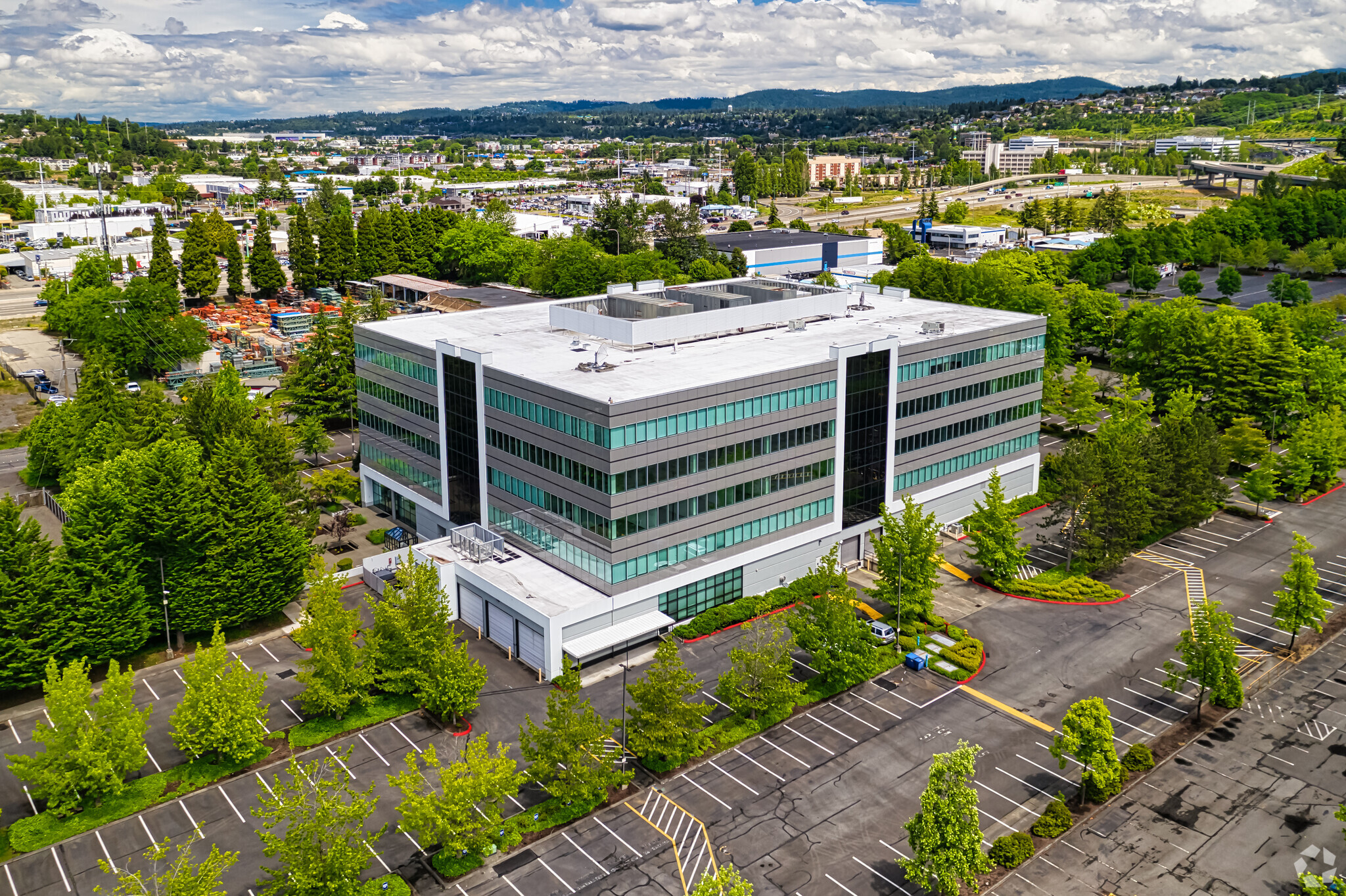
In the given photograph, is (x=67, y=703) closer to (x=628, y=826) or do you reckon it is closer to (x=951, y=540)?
(x=628, y=826)

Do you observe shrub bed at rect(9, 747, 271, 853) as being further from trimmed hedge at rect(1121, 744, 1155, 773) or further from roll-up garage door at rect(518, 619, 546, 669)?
trimmed hedge at rect(1121, 744, 1155, 773)

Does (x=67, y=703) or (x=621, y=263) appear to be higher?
(x=621, y=263)

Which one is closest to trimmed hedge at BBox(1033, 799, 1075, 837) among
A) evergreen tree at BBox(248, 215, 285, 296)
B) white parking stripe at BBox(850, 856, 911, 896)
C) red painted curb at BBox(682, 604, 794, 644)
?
white parking stripe at BBox(850, 856, 911, 896)

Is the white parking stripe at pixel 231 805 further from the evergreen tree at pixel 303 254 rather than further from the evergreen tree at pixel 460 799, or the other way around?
the evergreen tree at pixel 303 254

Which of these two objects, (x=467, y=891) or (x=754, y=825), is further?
(x=754, y=825)

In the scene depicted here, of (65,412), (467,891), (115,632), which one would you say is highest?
(65,412)

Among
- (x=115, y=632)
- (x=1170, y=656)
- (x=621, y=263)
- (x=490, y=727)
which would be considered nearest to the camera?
(x=490, y=727)

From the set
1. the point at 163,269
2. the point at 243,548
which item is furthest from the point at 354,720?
the point at 163,269

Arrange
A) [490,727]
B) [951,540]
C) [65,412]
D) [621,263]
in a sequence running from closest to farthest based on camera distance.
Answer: [490,727] < [951,540] < [65,412] < [621,263]

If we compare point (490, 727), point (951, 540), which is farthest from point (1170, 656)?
point (490, 727)

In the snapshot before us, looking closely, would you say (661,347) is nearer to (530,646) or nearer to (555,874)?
(530,646)
